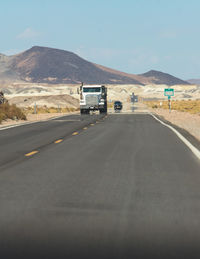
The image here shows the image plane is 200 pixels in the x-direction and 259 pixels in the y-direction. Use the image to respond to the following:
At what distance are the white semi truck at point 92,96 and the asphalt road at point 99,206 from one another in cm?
3725

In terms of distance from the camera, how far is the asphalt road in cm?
568

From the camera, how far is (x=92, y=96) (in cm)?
5131

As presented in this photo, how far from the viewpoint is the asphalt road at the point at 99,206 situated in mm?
5676

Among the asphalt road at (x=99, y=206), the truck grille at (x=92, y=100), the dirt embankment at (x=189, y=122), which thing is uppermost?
the asphalt road at (x=99, y=206)

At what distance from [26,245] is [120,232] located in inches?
45.2

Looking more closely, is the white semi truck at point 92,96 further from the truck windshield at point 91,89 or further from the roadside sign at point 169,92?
the roadside sign at point 169,92

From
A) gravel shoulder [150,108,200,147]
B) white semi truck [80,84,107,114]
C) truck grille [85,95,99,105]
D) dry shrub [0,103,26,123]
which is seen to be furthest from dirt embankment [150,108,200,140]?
dry shrub [0,103,26,123]

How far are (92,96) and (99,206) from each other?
1726 inches

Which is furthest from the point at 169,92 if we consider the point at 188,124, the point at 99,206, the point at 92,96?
the point at 99,206

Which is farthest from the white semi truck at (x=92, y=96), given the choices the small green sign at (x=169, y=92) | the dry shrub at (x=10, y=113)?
the dry shrub at (x=10, y=113)

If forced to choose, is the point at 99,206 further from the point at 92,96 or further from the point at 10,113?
the point at 92,96

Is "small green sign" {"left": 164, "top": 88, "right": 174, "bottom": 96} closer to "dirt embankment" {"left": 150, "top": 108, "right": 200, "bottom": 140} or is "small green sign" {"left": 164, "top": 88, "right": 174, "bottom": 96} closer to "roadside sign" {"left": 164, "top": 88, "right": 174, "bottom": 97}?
"roadside sign" {"left": 164, "top": 88, "right": 174, "bottom": 97}

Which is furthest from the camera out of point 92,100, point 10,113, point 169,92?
point 92,100

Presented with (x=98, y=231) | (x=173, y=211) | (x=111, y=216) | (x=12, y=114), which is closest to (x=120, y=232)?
(x=98, y=231)
